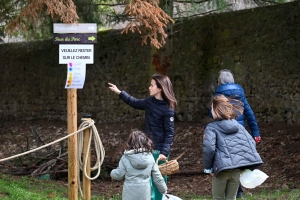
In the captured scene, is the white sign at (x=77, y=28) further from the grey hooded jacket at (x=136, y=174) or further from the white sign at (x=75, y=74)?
the grey hooded jacket at (x=136, y=174)

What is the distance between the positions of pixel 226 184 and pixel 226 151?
1.35 ft

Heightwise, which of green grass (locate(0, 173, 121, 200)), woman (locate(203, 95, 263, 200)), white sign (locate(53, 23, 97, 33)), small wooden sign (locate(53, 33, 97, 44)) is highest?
white sign (locate(53, 23, 97, 33))

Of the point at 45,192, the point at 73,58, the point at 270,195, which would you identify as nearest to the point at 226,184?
the point at 270,195

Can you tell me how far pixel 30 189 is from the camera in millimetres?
7707

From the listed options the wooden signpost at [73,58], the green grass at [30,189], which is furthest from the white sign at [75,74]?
the green grass at [30,189]

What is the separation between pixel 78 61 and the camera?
5762 mm

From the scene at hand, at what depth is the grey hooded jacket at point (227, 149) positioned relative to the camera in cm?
496

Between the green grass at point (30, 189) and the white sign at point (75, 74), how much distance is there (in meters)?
1.60

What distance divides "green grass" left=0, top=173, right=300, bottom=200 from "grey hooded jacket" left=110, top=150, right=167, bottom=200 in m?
2.00

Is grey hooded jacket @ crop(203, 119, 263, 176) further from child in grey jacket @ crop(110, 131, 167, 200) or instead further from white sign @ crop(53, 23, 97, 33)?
white sign @ crop(53, 23, 97, 33)

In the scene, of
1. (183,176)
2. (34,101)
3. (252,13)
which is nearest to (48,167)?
(183,176)

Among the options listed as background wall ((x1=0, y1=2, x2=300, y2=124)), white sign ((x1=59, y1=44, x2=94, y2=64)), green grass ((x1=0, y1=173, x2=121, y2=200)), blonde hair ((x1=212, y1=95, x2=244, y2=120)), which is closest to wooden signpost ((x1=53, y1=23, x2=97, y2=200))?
white sign ((x1=59, y1=44, x2=94, y2=64))

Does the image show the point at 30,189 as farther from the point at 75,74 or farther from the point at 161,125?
the point at 161,125

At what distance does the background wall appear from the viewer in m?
11.0
